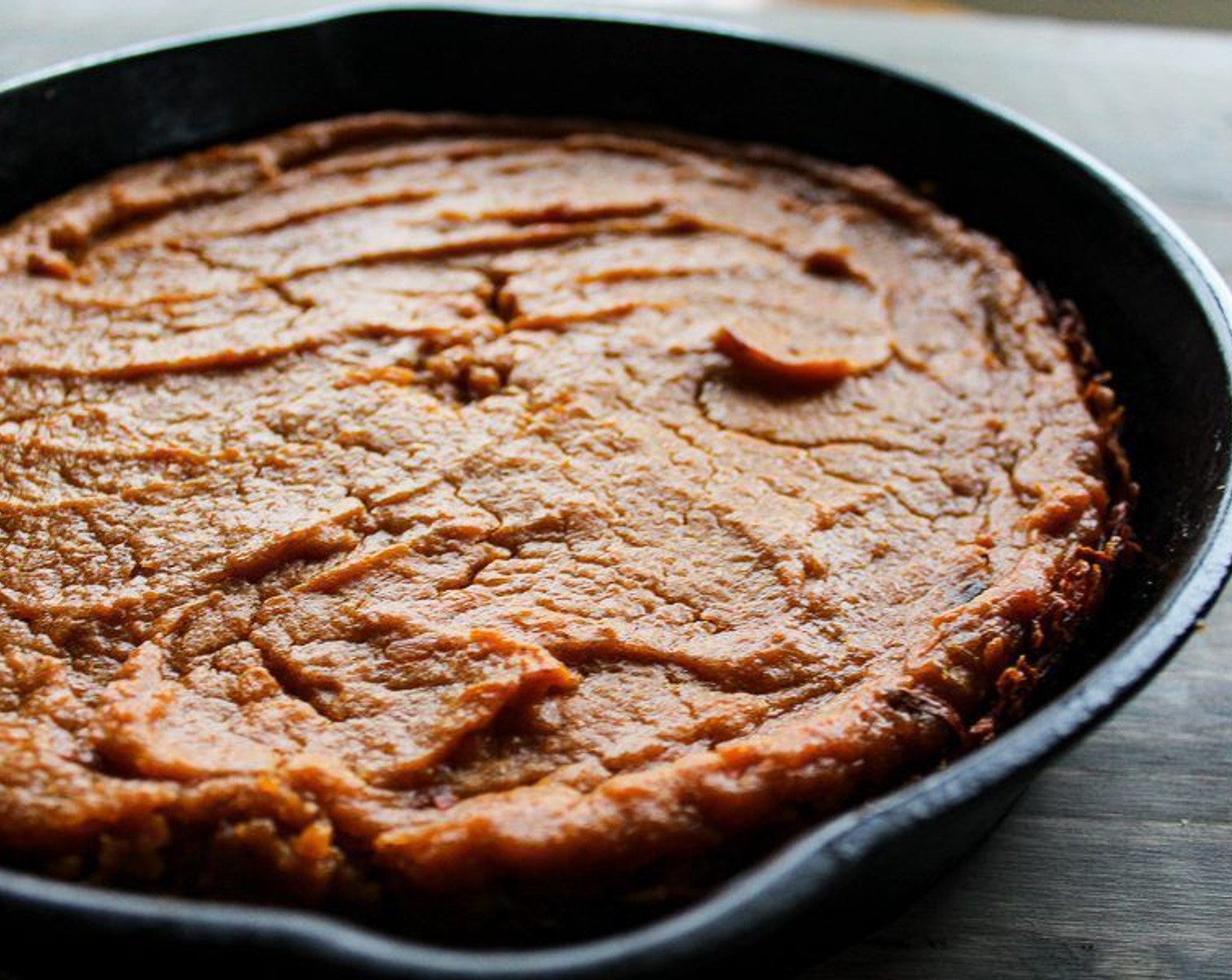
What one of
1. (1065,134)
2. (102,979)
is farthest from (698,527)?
(1065,134)

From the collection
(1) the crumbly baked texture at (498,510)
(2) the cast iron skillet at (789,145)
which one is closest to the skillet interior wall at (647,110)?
(2) the cast iron skillet at (789,145)

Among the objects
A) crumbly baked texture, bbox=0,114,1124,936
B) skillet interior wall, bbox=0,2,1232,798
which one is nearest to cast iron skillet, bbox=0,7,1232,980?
skillet interior wall, bbox=0,2,1232,798

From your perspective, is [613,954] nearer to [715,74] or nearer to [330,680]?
[330,680]

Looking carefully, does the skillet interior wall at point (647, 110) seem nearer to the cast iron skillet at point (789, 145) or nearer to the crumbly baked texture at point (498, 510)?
the cast iron skillet at point (789, 145)

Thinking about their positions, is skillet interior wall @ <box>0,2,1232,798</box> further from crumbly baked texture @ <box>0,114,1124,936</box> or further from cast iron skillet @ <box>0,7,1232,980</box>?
crumbly baked texture @ <box>0,114,1124,936</box>

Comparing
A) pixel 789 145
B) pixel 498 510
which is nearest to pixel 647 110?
pixel 789 145

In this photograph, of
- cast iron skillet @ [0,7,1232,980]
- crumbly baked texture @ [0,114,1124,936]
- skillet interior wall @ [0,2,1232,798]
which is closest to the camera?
cast iron skillet @ [0,7,1232,980]

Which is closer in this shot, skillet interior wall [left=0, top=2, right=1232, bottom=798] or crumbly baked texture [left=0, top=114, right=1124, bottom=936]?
crumbly baked texture [left=0, top=114, right=1124, bottom=936]
